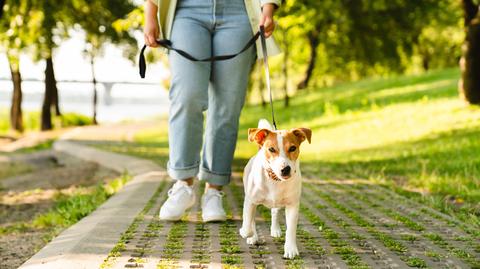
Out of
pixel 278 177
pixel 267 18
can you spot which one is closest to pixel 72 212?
pixel 267 18

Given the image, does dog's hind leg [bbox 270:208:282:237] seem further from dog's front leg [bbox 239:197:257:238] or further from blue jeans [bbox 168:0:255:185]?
blue jeans [bbox 168:0:255:185]

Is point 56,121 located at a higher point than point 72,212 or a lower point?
lower

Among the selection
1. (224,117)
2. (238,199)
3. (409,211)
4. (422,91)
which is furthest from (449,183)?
(422,91)

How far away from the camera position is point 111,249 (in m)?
3.98

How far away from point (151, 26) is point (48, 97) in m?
21.1

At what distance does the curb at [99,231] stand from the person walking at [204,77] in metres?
0.47

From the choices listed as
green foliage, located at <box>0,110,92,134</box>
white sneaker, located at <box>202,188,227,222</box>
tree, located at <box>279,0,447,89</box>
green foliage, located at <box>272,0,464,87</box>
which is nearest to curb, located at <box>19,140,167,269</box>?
white sneaker, located at <box>202,188,227,222</box>

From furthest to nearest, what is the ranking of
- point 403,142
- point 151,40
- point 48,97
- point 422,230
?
1. point 48,97
2. point 403,142
3. point 151,40
4. point 422,230

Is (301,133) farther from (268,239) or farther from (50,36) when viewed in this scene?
(50,36)

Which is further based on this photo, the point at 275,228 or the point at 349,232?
the point at 349,232

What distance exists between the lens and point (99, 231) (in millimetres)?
4551

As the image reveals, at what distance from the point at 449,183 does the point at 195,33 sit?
11.4 feet

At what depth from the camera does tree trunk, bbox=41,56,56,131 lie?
25234 mm

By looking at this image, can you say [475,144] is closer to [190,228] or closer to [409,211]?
[409,211]
